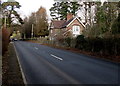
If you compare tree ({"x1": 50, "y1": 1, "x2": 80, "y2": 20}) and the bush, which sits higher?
tree ({"x1": 50, "y1": 1, "x2": 80, "y2": 20})

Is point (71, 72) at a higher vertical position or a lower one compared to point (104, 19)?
lower

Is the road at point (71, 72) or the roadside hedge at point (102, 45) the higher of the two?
the roadside hedge at point (102, 45)

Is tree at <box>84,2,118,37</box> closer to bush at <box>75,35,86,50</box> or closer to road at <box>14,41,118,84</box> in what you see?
bush at <box>75,35,86,50</box>

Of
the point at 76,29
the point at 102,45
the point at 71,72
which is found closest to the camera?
the point at 71,72

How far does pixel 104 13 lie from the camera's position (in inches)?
1598

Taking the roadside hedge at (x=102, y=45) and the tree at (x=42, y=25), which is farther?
the tree at (x=42, y=25)

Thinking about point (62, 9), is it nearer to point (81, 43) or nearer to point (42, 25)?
point (42, 25)

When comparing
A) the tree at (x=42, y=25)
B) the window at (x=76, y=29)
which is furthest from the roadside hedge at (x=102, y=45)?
the tree at (x=42, y=25)

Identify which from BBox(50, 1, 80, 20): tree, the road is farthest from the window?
the road

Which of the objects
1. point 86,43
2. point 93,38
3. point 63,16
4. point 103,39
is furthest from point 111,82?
point 63,16

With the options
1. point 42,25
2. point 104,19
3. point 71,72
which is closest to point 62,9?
point 42,25

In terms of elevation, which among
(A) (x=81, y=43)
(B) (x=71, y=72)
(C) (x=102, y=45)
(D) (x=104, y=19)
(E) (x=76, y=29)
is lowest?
(B) (x=71, y=72)

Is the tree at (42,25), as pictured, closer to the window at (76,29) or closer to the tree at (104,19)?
the window at (76,29)

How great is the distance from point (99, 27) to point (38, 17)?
184ft
